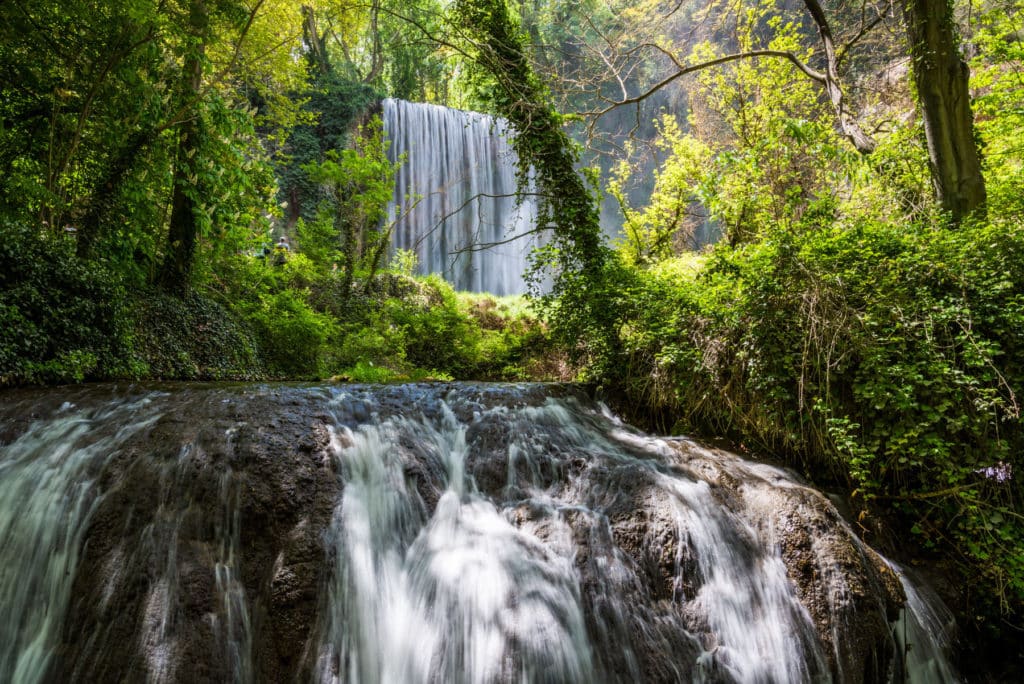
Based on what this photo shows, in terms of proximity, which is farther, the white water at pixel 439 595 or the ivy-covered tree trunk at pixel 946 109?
the ivy-covered tree trunk at pixel 946 109

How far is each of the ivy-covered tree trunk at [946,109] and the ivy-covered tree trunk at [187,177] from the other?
8548 millimetres

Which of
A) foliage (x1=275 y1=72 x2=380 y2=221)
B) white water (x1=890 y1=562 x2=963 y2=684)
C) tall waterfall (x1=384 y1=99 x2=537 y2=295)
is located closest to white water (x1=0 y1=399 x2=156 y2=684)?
white water (x1=890 y1=562 x2=963 y2=684)

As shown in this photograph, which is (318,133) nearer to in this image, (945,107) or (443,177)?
(443,177)

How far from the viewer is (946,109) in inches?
208

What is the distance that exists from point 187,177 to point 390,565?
7.03 m

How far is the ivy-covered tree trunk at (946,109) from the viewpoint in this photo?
17.0 ft

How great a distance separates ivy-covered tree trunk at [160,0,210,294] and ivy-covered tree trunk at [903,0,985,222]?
855 cm

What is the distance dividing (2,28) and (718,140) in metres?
15.9

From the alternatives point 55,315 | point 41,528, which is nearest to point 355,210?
point 55,315

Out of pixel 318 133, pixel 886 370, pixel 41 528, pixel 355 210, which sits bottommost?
pixel 41 528

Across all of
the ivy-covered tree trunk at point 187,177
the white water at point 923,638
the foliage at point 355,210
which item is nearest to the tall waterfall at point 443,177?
the foliage at point 355,210

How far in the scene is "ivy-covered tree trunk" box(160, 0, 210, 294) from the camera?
712 cm

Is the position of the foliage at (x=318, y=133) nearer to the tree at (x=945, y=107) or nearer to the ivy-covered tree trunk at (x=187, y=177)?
the ivy-covered tree trunk at (x=187, y=177)

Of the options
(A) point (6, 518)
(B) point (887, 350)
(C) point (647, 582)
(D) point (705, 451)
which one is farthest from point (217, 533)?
(B) point (887, 350)
